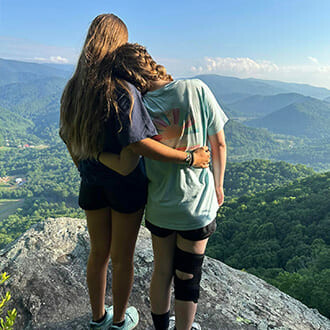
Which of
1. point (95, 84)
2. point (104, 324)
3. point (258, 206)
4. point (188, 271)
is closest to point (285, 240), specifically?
point (258, 206)

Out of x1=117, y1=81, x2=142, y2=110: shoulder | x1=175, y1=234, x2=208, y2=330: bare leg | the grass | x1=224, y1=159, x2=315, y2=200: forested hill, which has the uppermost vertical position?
x1=117, y1=81, x2=142, y2=110: shoulder

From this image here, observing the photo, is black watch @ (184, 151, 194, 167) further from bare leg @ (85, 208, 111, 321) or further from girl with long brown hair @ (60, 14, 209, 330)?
bare leg @ (85, 208, 111, 321)

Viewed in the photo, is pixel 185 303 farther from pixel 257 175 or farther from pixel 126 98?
pixel 257 175

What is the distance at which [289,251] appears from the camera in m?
22.9

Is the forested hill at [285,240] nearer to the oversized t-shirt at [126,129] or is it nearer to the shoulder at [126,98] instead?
the oversized t-shirt at [126,129]

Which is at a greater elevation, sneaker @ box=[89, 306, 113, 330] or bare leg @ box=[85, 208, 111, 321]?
bare leg @ box=[85, 208, 111, 321]

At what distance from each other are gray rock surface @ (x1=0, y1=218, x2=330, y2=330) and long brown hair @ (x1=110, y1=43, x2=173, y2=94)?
2062mm

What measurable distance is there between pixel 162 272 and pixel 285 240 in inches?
1013

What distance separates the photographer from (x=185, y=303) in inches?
74.6

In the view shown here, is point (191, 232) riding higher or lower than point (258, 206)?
higher

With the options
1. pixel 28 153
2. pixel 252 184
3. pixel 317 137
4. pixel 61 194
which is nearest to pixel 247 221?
pixel 252 184

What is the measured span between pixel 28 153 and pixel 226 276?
527 feet

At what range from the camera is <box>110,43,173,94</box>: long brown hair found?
1.52 meters

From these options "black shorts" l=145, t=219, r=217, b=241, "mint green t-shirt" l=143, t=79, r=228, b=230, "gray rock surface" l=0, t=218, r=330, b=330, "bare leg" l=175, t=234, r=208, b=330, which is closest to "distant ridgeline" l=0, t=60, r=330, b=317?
"mint green t-shirt" l=143, t=79, r=228, b=230
